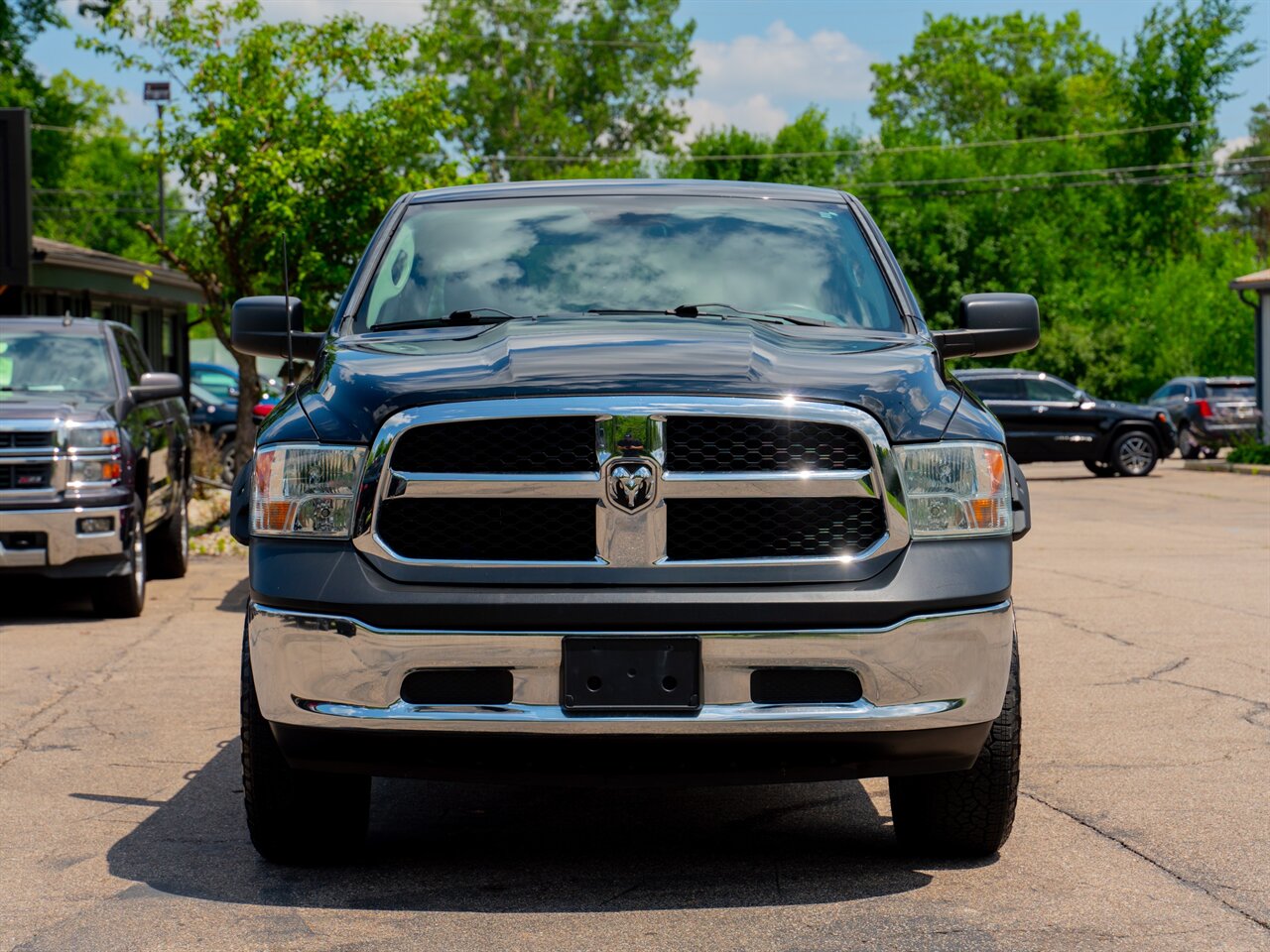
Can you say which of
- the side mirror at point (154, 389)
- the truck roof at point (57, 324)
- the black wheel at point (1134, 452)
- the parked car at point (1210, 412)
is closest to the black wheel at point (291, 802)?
the side mirror at point (154, 389)

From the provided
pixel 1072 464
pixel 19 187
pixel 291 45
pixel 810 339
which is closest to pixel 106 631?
pixel 810 339

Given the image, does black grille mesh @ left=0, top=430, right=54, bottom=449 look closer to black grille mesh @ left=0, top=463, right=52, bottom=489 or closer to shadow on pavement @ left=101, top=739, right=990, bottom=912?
black grille mesh @ left=0, top=463, right=52, bottom=489

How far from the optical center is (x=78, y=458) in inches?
410

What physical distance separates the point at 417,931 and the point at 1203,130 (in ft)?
189

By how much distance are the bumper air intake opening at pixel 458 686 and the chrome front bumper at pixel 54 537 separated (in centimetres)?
663

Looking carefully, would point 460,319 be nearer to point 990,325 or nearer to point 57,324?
point 990,325

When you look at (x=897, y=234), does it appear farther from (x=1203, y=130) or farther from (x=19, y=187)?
(x=19, y=187)

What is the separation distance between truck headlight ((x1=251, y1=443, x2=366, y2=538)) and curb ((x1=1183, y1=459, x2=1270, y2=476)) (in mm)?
25437

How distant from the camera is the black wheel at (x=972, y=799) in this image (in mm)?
4617

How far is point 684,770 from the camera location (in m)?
4.27

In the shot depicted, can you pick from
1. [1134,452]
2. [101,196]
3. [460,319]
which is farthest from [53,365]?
[101,196]

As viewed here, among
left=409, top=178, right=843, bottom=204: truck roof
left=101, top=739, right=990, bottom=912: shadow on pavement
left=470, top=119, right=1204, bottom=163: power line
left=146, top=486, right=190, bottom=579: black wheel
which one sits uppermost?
left=470, top=119, right=1204, bottom=163: power line

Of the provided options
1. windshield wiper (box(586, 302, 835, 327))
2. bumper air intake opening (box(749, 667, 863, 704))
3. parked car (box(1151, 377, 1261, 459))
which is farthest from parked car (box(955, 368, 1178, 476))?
bumper air intake opening (box(749, 667, 863, 704))

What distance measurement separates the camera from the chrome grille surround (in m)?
4.20
